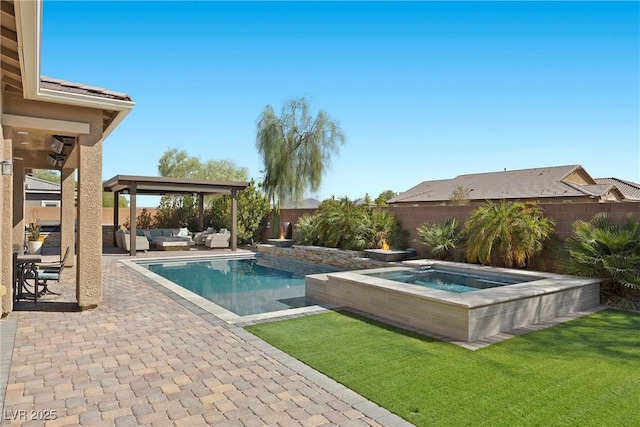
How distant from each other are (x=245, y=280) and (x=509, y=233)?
752 centimetres

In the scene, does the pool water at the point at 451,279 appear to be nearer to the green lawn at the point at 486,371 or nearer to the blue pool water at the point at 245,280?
the blue pool water at the point at 245,280

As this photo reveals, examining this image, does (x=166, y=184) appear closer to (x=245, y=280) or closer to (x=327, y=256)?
(x=245, y=280)

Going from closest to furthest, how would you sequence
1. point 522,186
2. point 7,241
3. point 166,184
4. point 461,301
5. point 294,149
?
point 461,301 → point 7,241 → point 166,184 → point 294,149 → point 522,186

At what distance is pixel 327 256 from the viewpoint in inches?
612

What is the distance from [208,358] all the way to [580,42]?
14.7m

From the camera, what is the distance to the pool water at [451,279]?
8.99 metres

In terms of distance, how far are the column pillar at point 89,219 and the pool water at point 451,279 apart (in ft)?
17.1

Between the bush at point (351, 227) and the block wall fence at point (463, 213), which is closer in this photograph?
the block wall fence at point (463, 213)

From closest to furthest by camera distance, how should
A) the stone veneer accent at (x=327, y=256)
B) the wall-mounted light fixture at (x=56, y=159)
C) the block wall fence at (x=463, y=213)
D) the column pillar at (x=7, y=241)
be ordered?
1. the column pillar at (x=7, y=241)
2. the block wall fence at (x=463, y=213)
3. the wall-mounted light fixture at (x=56, y=159)
4. the stone veneer accent at (x=327, y=256)

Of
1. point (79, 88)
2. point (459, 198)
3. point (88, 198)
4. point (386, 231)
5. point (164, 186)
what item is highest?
point (79, 88)

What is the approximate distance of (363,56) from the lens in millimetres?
15859

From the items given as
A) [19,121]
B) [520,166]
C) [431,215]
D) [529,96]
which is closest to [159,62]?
[19,121]

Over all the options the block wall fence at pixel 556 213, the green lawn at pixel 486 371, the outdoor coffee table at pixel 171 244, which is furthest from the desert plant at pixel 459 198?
the outdoor coffee table at pixel 171 244

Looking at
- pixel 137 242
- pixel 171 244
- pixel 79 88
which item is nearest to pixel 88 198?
pixel 79 88
